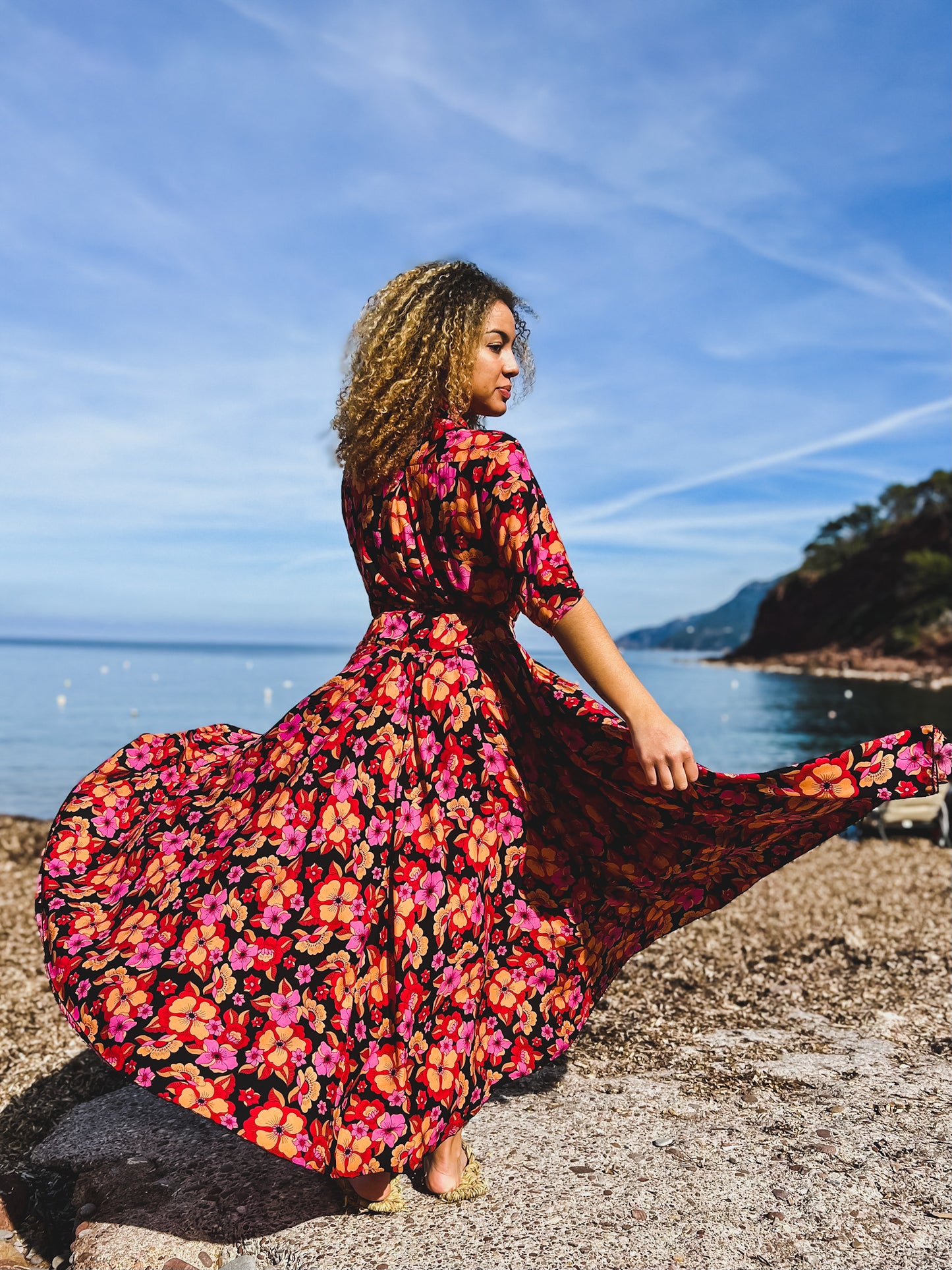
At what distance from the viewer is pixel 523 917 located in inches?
105

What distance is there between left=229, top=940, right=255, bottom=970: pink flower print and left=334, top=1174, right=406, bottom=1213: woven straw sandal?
0.74 m

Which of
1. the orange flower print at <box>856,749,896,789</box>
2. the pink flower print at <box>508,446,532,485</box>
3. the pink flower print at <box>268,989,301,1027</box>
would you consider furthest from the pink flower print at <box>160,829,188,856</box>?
the orange flower print at <box>856,749,896,789</box>

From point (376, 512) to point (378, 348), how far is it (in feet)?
1.51

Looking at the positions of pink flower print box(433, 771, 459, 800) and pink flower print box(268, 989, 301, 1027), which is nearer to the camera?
pink flower print box(268, 989, 301, 1027)

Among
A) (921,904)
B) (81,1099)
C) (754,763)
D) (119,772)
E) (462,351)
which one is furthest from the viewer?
(754,763)

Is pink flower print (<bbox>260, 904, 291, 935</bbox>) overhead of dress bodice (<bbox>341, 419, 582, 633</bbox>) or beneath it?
beneath

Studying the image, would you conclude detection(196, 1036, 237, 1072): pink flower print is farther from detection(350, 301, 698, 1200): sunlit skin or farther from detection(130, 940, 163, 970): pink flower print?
detection(350, 301, 698, 1200): sunlit skin

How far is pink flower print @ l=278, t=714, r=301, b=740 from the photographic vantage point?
2490mm

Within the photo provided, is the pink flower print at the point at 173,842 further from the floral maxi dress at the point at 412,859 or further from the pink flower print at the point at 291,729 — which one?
the pink flower print at the point at 291,729

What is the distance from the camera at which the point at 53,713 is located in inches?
1053

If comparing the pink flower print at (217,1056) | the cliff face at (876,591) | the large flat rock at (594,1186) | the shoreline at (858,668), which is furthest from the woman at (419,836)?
the cliff face at (876,591)

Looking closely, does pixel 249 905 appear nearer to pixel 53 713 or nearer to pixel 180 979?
pixel 180 979

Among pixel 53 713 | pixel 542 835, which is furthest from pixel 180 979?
pixel 53 713

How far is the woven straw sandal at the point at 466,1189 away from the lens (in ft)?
8.64
